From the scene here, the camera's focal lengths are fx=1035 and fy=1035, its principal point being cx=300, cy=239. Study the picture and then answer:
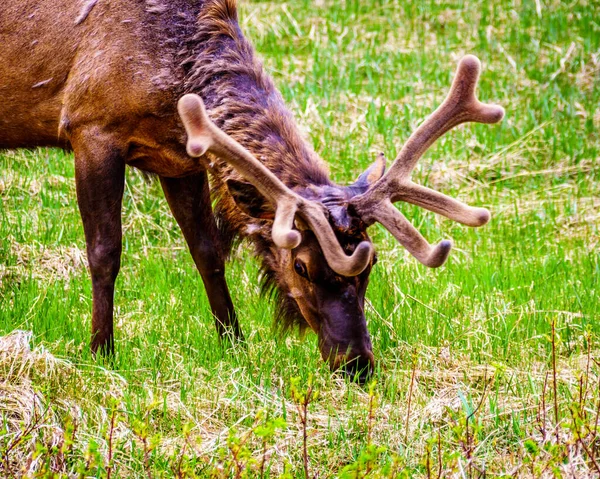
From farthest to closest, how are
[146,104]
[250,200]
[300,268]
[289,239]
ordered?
[146,104], [250,200], [300,268], [289,239]

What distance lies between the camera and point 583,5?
36.8ft

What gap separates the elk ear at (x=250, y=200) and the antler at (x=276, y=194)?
0.31 meters

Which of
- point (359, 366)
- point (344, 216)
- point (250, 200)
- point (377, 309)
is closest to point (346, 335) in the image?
point (359, 366)

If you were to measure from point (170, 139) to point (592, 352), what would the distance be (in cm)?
240

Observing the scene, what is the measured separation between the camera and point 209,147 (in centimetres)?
445

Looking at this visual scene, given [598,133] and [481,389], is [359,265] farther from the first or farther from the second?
[598,133]

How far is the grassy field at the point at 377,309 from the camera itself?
401 centimetres

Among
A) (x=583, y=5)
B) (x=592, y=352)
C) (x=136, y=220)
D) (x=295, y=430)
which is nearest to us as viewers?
(x=295, y=430)

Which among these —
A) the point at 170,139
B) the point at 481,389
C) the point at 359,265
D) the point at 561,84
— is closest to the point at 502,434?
the point at 481,389

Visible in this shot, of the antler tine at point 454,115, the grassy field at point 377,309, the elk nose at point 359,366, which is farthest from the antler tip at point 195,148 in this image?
the elk nose at point 359,366

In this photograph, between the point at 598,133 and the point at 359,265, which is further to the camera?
the point at 598,133

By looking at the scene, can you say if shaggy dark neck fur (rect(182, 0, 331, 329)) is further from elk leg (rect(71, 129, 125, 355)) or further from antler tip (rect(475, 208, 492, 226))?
antler tip (rect(475, 208, 492, 226))

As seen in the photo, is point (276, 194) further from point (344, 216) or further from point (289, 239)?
point (289, 239)

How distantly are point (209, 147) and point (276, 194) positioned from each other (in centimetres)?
38
